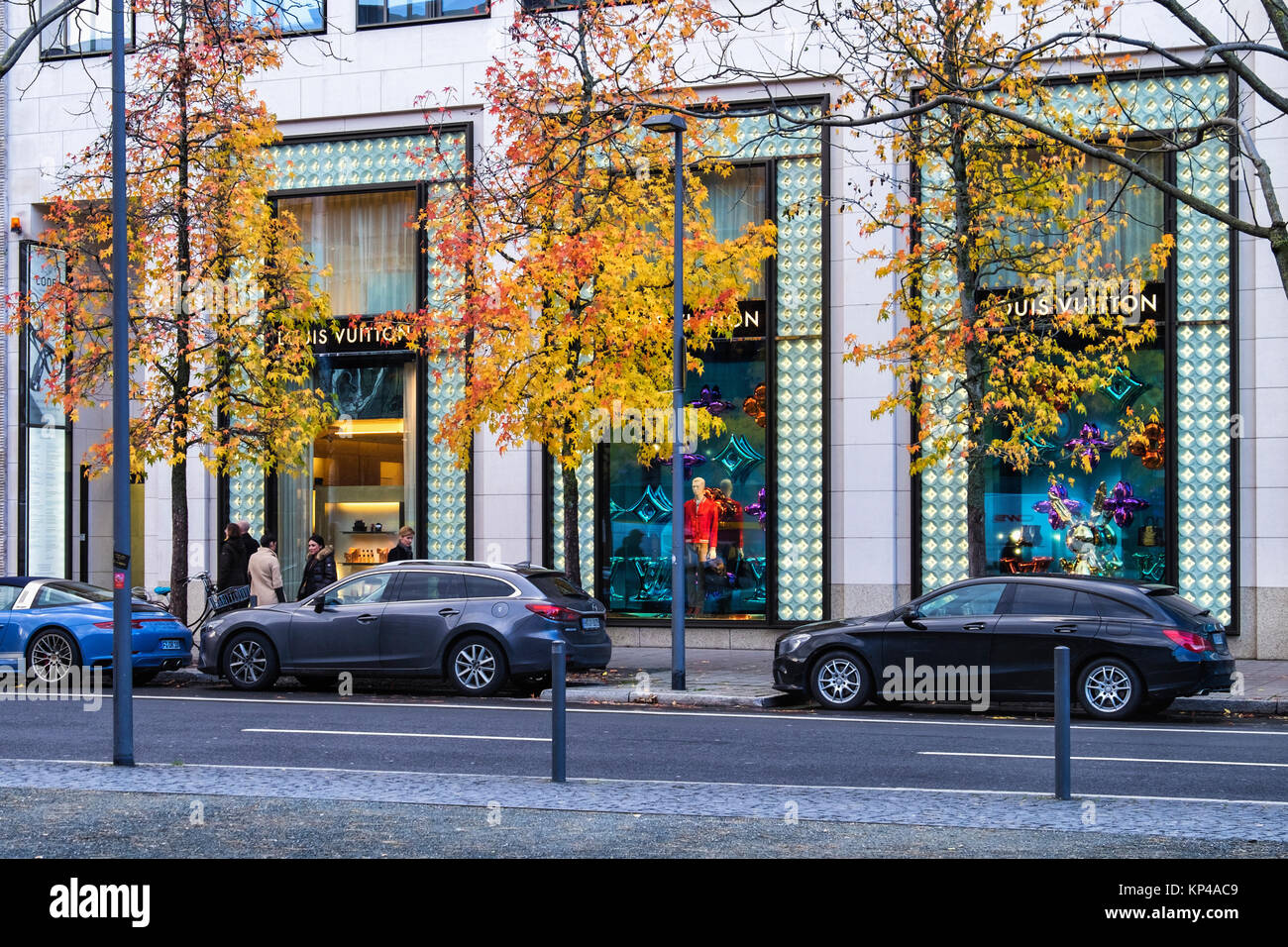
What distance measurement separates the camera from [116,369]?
1129 centimetres

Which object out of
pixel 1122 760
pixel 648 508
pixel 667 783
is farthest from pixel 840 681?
pixel 648 508

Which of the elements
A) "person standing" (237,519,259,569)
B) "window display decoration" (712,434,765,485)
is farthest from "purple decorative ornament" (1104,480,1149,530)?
"person standing" (237,519,259,569)

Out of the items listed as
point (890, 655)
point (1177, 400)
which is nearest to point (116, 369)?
point (890, 655)

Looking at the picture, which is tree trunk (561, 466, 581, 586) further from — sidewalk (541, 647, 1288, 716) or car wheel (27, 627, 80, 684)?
car wheel (27, 627, 80, 684)

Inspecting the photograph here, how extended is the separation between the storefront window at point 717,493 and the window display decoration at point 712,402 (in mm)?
15

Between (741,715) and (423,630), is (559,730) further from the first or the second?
(423,630)

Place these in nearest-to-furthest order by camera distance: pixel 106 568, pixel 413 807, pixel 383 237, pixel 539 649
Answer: pixel 413 807 < pixel 539 649 < pixel 383 237 < pixel 106 568

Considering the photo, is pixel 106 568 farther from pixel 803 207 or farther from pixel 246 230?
pixel 803 207

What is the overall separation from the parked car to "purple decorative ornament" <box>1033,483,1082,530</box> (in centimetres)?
700

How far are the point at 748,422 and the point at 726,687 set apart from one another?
6178 mm

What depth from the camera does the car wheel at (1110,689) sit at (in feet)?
49.0

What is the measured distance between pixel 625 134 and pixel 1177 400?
8.20 meters
